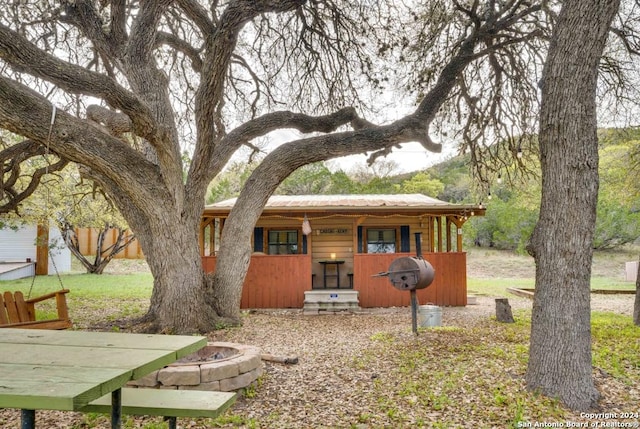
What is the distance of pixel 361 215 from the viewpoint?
11.8 meters

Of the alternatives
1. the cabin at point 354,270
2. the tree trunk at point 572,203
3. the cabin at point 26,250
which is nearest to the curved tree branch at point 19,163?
the cabin at point 354,270

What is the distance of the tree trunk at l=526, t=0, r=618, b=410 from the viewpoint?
4.11 metres

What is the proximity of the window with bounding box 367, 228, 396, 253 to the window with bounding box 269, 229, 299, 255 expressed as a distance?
225 centimetres

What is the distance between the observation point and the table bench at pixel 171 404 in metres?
2.88

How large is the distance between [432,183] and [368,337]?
22.2 meters

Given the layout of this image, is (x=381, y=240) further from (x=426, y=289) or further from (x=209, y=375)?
(x=209, y=375)

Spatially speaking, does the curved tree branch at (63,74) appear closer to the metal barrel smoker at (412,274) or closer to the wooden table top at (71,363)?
the wooden table top at (71,363)

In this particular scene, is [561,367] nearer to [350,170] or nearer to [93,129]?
[93,129]

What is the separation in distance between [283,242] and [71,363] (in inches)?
460

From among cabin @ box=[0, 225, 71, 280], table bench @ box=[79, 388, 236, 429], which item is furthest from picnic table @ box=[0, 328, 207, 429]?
cabin @ box=[0, 225, 71, 280]

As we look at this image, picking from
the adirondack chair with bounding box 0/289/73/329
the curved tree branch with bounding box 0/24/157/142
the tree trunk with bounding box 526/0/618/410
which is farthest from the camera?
the adirondack chair with bounding box 0/289/73/329

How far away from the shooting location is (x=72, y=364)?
7.30ft

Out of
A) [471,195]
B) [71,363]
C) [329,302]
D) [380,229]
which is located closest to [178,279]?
[329,302]

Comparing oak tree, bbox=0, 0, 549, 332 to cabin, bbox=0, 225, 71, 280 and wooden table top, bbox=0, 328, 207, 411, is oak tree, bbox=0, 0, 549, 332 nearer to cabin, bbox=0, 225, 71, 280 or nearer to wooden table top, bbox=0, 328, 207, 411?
wooden table top, bbox=0, 328, 207, 411
